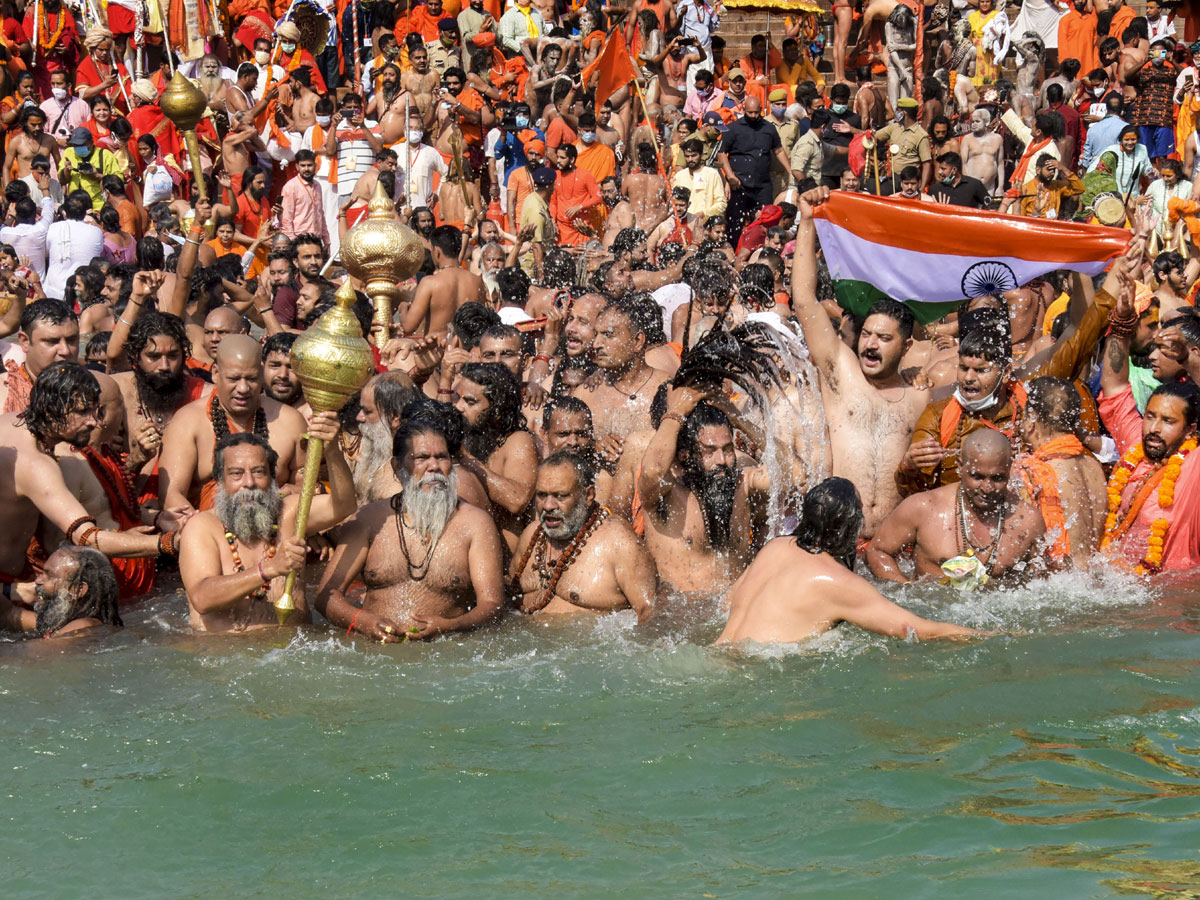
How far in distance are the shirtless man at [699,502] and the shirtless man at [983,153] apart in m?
8.44

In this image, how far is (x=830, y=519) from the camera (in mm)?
5805

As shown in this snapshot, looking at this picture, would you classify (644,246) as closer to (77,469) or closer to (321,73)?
(77,469)

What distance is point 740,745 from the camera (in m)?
5.54

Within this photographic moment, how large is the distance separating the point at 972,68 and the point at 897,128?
97.1 inches

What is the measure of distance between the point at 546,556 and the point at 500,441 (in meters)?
0.82

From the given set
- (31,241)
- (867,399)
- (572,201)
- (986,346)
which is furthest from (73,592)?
Result: (572,201)

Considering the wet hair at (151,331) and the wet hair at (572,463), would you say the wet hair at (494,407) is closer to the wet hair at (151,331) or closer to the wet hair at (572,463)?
the wet hair at (572,463)

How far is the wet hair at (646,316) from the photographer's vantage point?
7652 mm

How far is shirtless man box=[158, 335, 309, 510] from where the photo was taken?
A: 23.9 feet

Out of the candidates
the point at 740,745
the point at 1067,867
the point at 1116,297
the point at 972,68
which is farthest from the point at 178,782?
the point at 972,68

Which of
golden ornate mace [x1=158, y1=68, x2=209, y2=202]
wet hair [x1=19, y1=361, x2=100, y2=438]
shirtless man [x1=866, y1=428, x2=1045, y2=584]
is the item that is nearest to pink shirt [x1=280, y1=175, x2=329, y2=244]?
golden ornate mace [x1=158, y1=68, x2=209, y2=202]

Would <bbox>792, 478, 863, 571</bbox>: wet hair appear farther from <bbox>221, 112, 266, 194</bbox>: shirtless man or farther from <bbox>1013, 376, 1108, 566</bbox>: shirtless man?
<bbox>221, 112, 266, 194</bbox>: shirtless man

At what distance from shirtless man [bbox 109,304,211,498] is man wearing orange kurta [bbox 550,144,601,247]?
6.40 meters

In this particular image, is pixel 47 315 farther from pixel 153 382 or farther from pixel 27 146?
pixel 27 146
